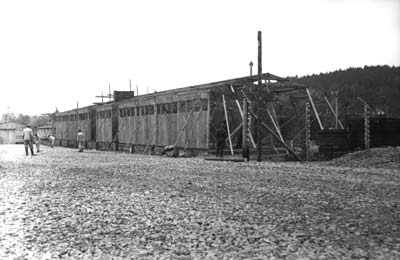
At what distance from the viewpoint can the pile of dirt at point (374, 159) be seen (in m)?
15.3

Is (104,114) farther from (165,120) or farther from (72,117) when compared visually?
(165,120)

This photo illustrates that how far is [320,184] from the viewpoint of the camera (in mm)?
10656

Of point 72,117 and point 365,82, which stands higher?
point 365,82

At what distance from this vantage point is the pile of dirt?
1534 centimetres

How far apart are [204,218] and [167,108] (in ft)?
70.7

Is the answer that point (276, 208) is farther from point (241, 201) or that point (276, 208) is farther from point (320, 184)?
point (320, 184)

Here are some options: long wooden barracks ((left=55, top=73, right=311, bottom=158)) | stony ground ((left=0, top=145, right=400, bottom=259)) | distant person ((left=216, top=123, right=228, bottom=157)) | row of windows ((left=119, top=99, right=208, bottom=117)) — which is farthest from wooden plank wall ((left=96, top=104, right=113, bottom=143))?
stony ground ((left=0, top=145, right=400, bottom=259))

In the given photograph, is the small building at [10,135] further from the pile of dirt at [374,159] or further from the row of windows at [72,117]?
the pile of dirt at [374,159]

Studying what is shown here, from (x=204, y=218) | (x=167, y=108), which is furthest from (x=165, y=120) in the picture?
(x=204, y=218)

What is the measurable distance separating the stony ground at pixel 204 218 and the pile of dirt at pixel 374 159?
11.4 ft

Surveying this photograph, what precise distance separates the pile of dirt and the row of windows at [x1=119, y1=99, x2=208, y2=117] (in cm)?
826

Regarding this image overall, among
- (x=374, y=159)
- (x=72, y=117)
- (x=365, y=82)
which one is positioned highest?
(x=365, y=82)

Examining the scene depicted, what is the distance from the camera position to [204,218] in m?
6.85

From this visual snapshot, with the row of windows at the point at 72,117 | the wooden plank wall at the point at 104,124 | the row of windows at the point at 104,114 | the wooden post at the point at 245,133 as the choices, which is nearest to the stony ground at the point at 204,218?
the wooden post at the point at 245,133
